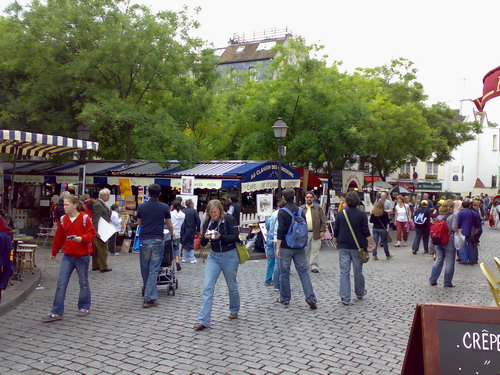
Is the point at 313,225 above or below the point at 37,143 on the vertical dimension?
below

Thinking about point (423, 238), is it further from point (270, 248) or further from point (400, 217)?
point (270, 248)

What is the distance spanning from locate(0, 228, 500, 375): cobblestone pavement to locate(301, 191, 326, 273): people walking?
1200 mm

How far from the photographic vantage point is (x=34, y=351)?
5500mm

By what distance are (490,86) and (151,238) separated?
494 centimetres

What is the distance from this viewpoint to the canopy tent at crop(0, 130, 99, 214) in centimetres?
945

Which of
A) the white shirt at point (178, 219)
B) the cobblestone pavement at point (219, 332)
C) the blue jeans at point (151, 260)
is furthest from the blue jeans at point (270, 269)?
the white shirt at point (178, 219)

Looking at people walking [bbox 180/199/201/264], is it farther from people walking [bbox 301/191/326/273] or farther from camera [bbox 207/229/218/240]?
camera [bbox 207/229/218/240]

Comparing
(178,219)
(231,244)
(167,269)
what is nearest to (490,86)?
(231,244)

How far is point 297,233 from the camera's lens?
289 inches

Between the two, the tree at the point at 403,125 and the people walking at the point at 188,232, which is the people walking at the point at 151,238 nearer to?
the people walking at the point at 188,232

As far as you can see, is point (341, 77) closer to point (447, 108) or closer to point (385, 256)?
point (447, 108)

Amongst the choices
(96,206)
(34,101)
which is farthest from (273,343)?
(34,101)

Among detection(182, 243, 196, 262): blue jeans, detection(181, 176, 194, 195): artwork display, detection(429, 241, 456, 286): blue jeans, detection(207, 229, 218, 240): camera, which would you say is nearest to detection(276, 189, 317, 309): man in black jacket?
detection(207, 229, 218, 240): camera

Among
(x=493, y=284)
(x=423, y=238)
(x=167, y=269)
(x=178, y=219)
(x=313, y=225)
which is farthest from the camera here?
(x=423, y=238)
